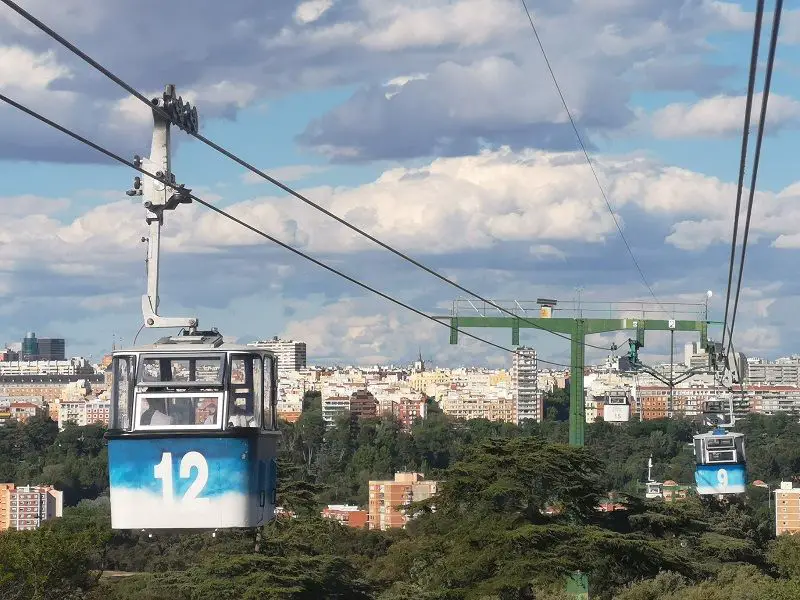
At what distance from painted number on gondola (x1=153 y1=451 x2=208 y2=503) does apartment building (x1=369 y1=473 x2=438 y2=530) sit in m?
101

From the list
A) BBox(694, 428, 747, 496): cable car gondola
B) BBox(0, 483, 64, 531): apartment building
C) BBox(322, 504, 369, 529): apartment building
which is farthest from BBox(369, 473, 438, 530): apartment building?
BBox(694, 428, 747, 496): cable car gondola

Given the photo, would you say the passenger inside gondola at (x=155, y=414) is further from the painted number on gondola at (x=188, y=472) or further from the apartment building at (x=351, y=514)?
the apartment building at (x=351, y=514)

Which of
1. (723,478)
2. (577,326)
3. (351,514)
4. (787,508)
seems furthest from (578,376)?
(787,508)

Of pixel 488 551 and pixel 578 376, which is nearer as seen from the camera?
pixel 578 376

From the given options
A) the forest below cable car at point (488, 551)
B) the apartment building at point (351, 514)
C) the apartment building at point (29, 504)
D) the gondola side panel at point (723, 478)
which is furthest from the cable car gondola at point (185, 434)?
the apartment building at point (29, 504)

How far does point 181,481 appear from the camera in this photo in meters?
14.7

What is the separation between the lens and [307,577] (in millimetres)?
49062

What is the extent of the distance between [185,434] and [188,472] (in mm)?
327

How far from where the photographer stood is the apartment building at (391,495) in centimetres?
11872

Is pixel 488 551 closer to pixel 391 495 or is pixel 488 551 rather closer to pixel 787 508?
pixel 391 495

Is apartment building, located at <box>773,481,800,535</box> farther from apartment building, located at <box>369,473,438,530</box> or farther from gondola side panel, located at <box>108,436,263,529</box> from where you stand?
gondola side panel, located at <box>108,436,263,529</box>

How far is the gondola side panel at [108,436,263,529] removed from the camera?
1468cm

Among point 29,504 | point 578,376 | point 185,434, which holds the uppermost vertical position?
point 578,376

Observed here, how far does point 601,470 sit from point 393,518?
71.2 meters
